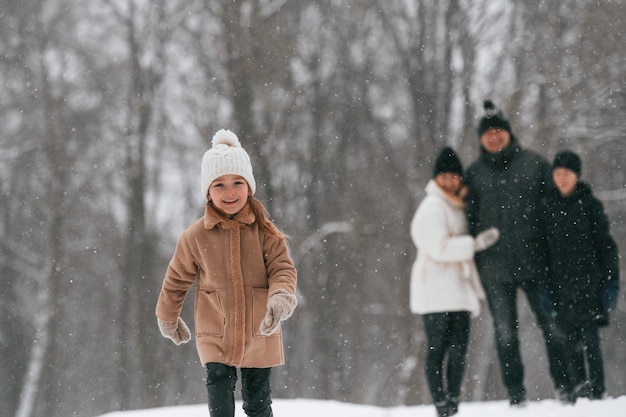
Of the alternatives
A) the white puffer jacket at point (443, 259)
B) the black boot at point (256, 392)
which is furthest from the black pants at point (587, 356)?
the black boot at point (256, 392)

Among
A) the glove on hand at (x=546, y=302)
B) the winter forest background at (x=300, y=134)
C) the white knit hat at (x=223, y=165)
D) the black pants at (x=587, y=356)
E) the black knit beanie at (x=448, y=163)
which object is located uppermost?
the winter forest background at (x=300, y=134)

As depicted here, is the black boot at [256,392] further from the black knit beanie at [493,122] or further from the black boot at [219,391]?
the black knit beanie at [493,122]

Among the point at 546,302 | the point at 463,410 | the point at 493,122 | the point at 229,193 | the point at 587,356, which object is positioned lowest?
the point at 463,410

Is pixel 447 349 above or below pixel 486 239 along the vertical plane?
below

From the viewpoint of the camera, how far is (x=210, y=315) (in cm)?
363

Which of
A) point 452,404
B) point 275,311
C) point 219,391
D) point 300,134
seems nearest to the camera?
point 275,311

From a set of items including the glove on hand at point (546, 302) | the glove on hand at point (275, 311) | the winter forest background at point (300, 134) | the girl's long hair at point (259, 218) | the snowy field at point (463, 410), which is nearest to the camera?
the glove on hand at point (275, 311)

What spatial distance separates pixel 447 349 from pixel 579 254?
96 cm

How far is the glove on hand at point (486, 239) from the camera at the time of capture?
5.35 meters

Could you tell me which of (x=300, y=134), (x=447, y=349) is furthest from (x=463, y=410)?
(x=300, y=134)

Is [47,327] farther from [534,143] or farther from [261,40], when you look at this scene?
[534,143]

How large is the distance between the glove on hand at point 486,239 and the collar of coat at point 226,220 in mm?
2081

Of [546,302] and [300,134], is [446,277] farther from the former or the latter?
[300,134]

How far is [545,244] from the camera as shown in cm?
544
